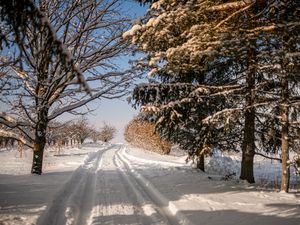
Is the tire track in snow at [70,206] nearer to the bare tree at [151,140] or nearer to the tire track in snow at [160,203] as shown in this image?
the tire track in snow at [160,203]

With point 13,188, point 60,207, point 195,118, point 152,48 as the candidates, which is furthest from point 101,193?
point 195,118

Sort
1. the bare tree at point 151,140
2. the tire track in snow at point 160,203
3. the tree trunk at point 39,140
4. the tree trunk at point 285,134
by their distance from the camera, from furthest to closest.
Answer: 1. the bare tree at point 151,140
2. the tree trunk at point 39,140
3. the tree trunk at point 285,134
4. the tire track in snow at point 160,203

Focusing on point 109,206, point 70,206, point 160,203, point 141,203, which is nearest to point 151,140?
point 160,203

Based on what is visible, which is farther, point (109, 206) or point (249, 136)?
point (249, 136)

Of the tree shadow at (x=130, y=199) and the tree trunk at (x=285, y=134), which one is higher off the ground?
the tree trunk at (x=285, y=134)

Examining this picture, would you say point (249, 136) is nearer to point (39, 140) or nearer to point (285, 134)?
point (285, 134)

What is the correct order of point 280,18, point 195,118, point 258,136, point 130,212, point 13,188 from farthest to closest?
point 195,118
point 258,136
point 13,188
point 280,18
point 130,212

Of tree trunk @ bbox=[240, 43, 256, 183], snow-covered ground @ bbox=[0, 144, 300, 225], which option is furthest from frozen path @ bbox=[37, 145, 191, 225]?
tree trunk @ bbox=[240, 43, 256, 183]

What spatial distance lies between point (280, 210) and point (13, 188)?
718 centimetres

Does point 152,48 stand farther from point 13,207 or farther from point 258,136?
point 258,136

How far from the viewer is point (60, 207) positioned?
693 cm

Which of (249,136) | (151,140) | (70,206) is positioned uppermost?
(249,136)

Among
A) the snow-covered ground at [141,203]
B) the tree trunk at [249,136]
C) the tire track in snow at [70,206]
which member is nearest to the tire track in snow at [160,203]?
the snow-covered ground at [141,203]

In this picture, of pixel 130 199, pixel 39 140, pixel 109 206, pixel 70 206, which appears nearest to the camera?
pixel 70 206
